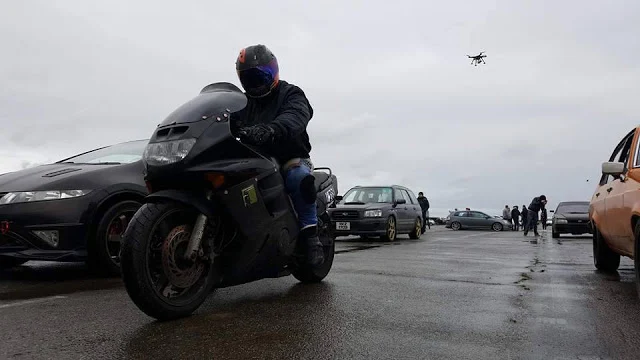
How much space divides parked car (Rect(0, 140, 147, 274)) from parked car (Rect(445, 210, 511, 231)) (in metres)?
31.9

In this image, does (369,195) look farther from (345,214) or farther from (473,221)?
(473,221)

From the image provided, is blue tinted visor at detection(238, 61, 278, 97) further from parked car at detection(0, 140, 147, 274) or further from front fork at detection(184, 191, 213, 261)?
parked car at detection(0, 140, 147, 274)

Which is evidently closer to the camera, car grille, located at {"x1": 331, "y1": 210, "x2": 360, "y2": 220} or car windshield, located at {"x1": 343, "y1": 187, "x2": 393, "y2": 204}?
car grille, located at {"x1": 331, "y1": 210, "x2": 360, "y2": 220}

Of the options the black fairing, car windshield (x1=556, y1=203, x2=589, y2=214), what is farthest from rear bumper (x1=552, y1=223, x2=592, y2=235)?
the black fairing

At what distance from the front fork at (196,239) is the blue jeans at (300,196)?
815 mm

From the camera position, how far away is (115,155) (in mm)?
6332

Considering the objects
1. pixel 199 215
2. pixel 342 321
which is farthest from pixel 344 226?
pixel 199 215

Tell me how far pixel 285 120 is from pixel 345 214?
1033 centimetres

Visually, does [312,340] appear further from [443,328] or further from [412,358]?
[443,328]

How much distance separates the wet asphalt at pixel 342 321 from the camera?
9.04 feet

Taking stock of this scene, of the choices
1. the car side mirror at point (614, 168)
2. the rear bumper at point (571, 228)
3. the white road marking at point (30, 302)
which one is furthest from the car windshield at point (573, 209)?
the white road marking at point (30, 302)

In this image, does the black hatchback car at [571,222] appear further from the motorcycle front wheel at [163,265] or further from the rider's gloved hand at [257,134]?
the motorcycle front wheel at [163,265]

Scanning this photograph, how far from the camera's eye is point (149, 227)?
3254mm

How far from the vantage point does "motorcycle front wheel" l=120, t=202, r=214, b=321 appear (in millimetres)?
3184
